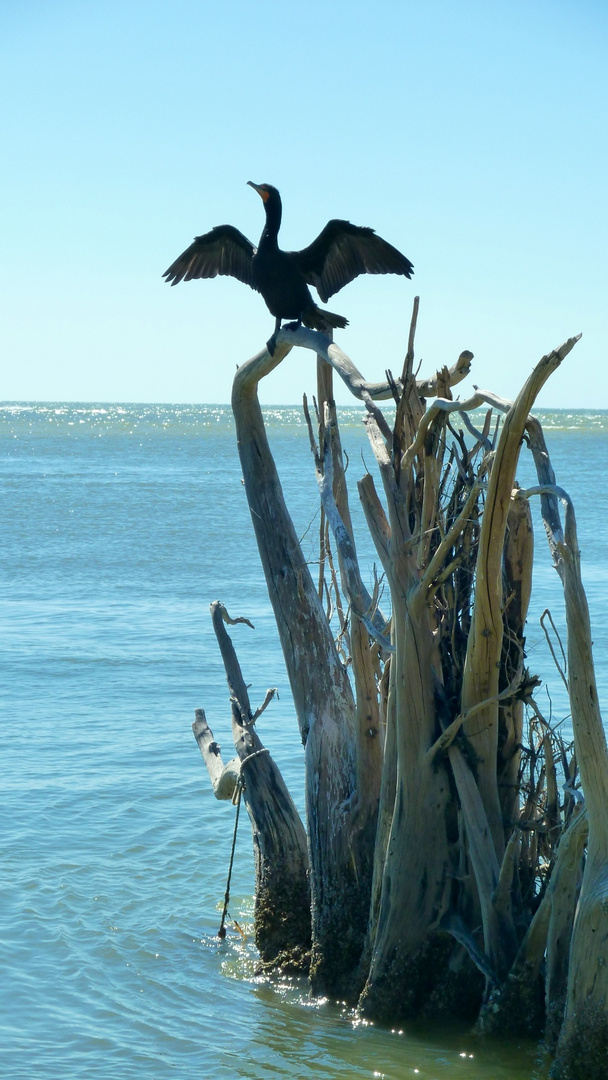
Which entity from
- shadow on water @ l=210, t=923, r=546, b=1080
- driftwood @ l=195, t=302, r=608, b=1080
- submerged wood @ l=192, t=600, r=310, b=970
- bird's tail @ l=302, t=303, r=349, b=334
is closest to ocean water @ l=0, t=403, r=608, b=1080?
shadow on water @ l=210, t=923, r=546, b=1080

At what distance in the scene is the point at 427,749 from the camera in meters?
3.96

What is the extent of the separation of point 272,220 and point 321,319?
69cm

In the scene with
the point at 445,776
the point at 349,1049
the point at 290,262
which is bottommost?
the point at 349,1049

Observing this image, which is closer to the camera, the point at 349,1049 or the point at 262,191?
the point at 349,1049

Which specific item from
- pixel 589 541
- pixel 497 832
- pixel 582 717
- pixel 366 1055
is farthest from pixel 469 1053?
pixel 589 541

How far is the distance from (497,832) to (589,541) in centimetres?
1415

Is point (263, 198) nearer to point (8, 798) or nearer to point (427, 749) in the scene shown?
point (427, 749)

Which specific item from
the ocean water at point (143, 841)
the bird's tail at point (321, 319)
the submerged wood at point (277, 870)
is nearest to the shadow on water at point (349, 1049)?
the ocean water at point (143, 841)

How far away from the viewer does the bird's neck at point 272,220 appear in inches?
211

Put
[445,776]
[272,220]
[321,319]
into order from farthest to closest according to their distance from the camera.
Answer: [272,220], [321,319], [445,776]

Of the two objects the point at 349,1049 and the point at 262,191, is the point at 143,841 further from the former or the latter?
the point at 262,191

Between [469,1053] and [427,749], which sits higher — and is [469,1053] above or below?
below


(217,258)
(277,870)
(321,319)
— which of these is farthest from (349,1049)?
(217,258)

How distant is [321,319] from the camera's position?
512cm
